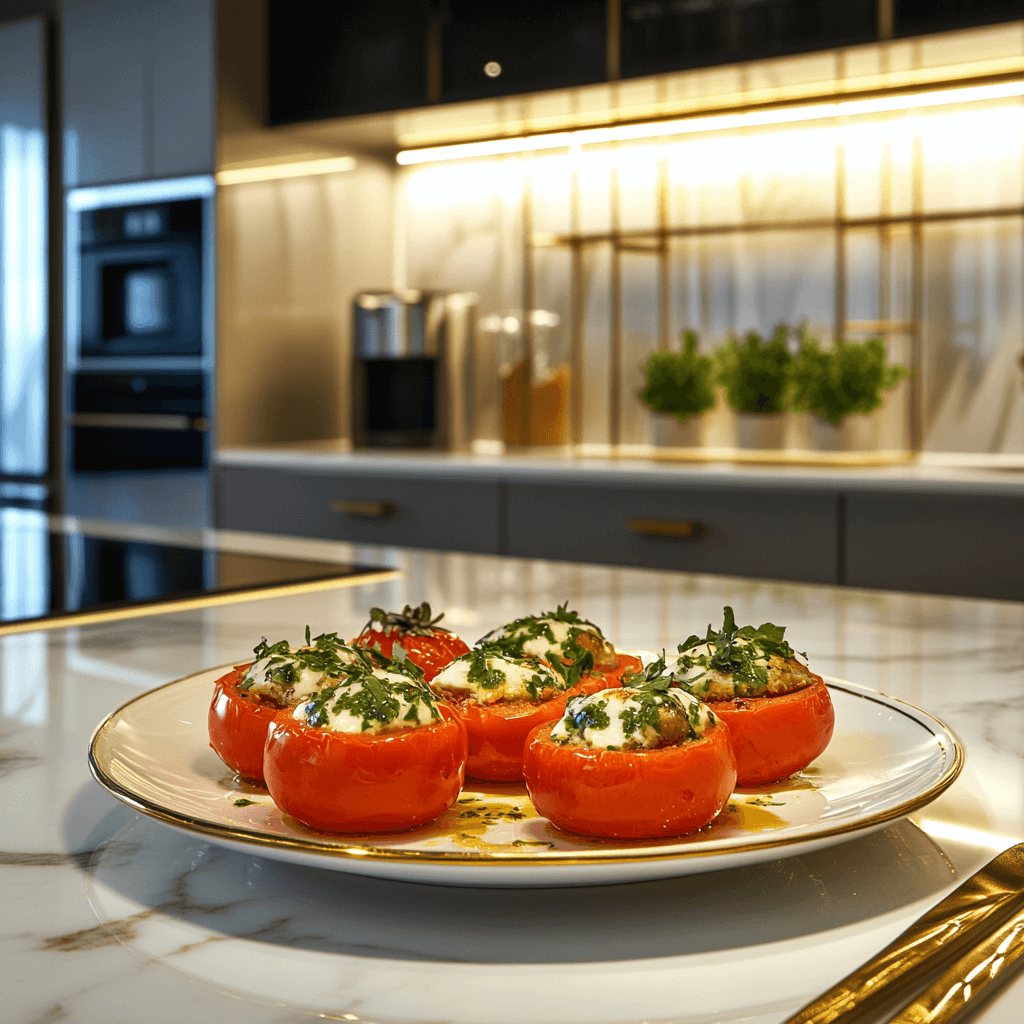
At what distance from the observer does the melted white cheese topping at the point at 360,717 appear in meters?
0.47

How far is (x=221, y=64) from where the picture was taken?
9.94 feet

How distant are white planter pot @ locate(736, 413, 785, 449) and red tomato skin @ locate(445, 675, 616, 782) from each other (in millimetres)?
2235

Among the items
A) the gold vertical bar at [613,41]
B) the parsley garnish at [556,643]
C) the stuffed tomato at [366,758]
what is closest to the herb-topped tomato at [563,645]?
the parsley garnish at [556,643]

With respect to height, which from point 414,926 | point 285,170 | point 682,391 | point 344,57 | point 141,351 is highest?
point 344,57

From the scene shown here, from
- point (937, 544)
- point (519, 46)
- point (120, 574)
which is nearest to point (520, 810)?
point (120, 574)

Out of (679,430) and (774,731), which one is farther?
(679,430)

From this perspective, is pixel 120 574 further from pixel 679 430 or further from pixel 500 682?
pixel 679 430

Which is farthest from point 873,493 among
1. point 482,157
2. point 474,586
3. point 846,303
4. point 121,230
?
point 121,230

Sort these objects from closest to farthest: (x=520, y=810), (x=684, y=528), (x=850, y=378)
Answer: (x=520, y=810) → (x=684, y=528) → (x=850, y=378)

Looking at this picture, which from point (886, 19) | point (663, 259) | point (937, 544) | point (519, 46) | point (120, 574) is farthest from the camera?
point (663, 259)

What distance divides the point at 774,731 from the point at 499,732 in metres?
0.12

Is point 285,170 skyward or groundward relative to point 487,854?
skyward

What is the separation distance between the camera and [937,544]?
2.18 m

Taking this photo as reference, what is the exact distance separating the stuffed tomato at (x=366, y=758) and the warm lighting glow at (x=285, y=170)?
109 inches
